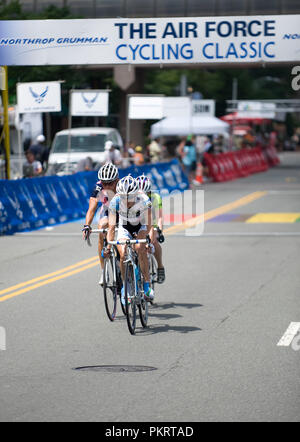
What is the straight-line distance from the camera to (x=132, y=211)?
10.0 m

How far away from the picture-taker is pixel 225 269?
14453 millimetres

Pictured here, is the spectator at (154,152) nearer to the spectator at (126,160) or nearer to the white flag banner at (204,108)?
the spectator at (126,160)

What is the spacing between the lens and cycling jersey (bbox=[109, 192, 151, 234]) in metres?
9.98

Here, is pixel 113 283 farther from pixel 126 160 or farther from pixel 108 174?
pixel 126 160

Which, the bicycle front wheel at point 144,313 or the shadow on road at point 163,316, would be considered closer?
the bicycle front wheel at point 144,313

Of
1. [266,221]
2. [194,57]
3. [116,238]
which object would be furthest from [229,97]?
[116,238]

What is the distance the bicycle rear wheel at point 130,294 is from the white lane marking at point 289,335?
1.54 metres

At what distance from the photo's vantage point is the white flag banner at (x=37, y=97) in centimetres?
2212

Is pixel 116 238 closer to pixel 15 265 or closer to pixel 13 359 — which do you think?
pixel 13 359

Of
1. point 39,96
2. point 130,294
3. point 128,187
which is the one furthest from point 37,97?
point 130,294

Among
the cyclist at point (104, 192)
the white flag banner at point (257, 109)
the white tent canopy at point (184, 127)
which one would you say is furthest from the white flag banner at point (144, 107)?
the white flag banner at point (257, 109)

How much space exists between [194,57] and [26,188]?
19.4 feet

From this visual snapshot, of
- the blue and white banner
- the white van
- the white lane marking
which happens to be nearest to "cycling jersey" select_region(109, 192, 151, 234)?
the white lane marking

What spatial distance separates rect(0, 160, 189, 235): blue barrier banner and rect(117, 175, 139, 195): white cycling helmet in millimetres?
8967
